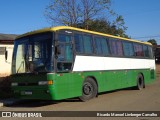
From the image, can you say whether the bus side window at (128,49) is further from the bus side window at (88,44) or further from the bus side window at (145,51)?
the bus side window at (88,44)


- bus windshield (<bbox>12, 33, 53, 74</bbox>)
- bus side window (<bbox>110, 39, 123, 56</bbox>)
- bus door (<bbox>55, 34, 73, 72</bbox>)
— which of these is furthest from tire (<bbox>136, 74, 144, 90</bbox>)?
bus windshield (<bbox>12, 33, 53, 74</bbox>)

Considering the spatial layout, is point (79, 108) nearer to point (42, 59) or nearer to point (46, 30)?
point (42, 59)

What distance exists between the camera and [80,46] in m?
14.5

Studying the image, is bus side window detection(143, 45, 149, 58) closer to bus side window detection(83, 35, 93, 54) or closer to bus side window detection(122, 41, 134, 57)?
bus side window detection(122, 41, 134, 57)

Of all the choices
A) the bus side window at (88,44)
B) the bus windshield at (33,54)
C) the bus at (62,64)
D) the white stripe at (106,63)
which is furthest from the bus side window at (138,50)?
the bus windshield at (33,54)

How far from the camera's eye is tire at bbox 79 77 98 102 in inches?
575

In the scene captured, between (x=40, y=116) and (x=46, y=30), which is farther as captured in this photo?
(x=46, y=30)

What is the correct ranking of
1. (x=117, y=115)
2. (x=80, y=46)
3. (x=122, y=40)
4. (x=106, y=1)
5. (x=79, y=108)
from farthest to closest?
(x=106, y=1) → (x=122, y=40) → (x=80, y=46) → (x=79, y=108) → (x=117, y=115)

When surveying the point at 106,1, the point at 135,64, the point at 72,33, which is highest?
the point at 106,1

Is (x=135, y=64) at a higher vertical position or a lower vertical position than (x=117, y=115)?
higher

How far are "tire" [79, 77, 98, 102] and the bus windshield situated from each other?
240cm

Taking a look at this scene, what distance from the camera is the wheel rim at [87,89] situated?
48.1 ft

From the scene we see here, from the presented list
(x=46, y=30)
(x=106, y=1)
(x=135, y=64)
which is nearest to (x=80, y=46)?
(x=46, y=30)

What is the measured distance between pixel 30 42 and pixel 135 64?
8.12 metres
